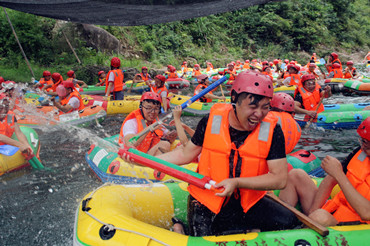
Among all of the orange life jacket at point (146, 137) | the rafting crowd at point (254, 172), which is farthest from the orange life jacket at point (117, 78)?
the rafting crowd at point (254, 172)

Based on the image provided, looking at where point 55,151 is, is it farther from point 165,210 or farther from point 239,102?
point 239,102

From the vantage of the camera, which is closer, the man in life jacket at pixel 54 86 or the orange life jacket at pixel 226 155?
the orange life jacket at pixel 226 155

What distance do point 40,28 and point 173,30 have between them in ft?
37.1

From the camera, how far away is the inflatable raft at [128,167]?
447 centimetres

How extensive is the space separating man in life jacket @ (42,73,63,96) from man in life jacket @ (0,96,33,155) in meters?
4.80

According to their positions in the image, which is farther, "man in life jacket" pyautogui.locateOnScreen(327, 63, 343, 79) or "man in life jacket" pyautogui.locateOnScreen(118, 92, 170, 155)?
"man in life jacket" pyautogui.locateOnScreen(327, 63, 343, 79)

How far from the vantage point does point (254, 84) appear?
7.36 ft

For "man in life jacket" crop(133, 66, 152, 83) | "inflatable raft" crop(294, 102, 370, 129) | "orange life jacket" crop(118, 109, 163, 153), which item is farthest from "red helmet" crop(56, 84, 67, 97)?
"man in life jacket" crop(133, 66, 152, 83)

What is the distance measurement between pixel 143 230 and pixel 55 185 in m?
3.23

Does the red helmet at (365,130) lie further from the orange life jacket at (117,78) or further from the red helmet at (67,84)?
the orange life jacket at (117,78)

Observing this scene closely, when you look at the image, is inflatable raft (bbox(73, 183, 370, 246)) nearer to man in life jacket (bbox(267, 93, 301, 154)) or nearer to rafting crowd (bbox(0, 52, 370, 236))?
rafting crowd (bbox(0, 52, 370, 236))

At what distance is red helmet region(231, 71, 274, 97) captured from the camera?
7.32 ft

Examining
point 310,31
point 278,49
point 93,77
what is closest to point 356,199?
point 93,77

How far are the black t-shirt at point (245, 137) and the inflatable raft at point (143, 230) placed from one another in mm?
641
